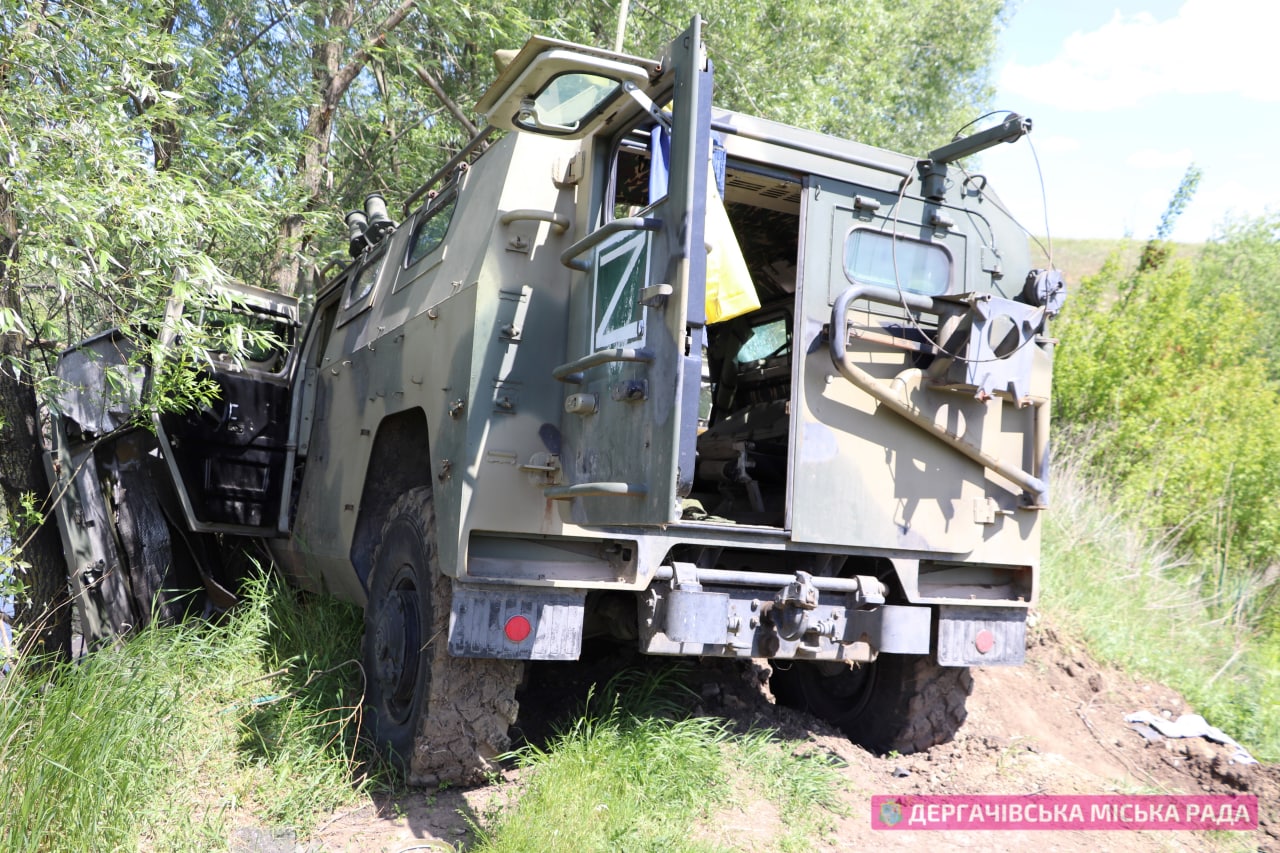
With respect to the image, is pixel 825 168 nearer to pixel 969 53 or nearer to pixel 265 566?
pixel 265 566

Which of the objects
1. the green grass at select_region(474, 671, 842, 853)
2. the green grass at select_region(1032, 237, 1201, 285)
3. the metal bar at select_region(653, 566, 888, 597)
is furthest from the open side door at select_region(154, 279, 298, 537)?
the green grass at select_region(1032, 237, 1201, 285)

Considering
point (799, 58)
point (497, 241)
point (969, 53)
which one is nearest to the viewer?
point (497, 241)

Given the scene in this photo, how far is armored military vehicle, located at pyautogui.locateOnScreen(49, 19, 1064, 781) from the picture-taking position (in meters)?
3.42

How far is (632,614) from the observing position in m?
4.27

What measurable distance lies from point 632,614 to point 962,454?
1.51m

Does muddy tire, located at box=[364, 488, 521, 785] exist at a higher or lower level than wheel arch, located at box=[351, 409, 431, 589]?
lower

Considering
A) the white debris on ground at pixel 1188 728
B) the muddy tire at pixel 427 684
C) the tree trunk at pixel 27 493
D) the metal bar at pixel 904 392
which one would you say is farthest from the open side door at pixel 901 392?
the tree trunk at pixel 27 493

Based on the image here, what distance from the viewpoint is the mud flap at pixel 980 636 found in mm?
4355

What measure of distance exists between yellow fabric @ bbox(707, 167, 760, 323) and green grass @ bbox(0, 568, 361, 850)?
220 centimetres

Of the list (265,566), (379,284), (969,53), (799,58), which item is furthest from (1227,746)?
(969,53)

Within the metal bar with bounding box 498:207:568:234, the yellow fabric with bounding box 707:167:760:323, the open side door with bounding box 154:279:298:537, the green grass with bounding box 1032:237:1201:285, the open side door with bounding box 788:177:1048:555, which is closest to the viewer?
the yellow fabric with bounding box 707:167:760:323

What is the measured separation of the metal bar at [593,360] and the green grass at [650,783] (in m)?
1.35

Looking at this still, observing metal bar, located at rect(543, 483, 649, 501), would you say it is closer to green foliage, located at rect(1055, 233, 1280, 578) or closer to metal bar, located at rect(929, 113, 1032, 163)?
metal bar, located at rect(929, 113, 1032, 163)

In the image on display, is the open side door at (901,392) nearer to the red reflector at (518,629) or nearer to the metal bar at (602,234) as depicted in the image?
the metal bar at (602,234)
